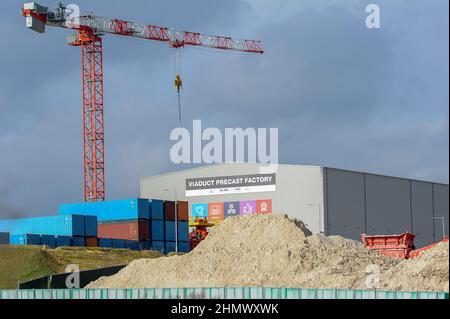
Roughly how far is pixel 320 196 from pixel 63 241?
104ft

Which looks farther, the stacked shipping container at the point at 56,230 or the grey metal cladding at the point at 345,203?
the grey metal cladding at the point at 345,203

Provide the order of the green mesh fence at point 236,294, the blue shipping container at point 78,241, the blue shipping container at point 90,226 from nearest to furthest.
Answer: the green mesh fence at point 236,294 → the blue shipping container at point 78,241 → the blue shipping container at point 90,226

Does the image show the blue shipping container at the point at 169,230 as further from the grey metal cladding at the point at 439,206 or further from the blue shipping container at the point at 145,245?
the grey metal cladding at the point at 439,206

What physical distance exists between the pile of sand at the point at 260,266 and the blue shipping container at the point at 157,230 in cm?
3184

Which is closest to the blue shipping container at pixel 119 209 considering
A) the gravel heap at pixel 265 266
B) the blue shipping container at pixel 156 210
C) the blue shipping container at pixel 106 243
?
the blue shipping container at pixel 156 210

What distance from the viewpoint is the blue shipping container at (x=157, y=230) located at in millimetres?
88000

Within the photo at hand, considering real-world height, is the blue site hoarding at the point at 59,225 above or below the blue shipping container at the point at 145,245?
above

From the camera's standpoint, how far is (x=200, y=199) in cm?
10900

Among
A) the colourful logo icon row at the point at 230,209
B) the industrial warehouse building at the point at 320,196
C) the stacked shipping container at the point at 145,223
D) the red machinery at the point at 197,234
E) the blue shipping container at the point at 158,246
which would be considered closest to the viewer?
the blue shipping container at the point at 158,246

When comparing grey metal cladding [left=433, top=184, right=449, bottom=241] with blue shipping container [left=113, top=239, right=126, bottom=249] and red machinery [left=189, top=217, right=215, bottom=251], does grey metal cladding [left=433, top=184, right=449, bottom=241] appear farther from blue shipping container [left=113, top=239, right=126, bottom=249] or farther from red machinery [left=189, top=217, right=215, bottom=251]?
blue shipping container [left=113, top=239, right=126, bottom=249]

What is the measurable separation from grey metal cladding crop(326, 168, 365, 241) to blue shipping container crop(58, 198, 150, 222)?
21329mm

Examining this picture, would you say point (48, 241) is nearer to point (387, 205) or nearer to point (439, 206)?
point (387, 205)
